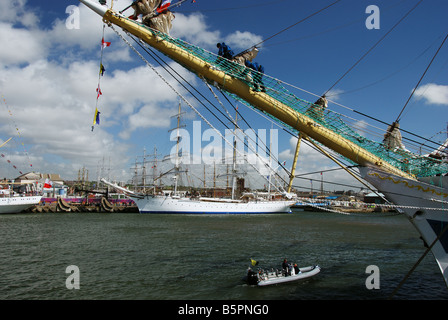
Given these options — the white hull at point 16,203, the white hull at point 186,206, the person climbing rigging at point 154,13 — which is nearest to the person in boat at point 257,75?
the person climbing rigging at point 154,13

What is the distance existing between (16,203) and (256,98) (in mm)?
59280

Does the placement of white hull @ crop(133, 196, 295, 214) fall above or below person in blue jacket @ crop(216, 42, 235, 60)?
below

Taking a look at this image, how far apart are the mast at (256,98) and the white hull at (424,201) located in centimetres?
49

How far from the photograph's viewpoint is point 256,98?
969 centimetres

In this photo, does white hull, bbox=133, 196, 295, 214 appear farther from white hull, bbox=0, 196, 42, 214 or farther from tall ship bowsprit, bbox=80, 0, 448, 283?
tall ship bowsprit, bbox=80, 0, 448, 283

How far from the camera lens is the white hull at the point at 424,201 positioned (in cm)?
896

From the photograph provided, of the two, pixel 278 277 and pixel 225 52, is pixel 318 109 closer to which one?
pixel 225 52

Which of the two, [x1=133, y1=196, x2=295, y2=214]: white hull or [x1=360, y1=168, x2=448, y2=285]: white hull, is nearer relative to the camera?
[x1=360, y1=168, x2=448, y2=285]: white hull

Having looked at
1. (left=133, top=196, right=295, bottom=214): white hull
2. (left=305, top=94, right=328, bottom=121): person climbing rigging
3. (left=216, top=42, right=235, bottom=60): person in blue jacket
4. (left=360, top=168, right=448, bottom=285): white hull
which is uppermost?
(left=216, top=42, right=235, bottom=60): person in blue jacket

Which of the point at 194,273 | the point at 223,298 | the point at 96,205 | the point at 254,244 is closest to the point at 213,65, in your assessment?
the point at 223,298

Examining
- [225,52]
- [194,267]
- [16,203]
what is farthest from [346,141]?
[16,203]

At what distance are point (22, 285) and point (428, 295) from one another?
1892 centimetres

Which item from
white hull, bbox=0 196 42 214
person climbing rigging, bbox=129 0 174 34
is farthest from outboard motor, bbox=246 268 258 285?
white hull, bbox=0 196 42 214

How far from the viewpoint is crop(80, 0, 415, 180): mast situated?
954cm
